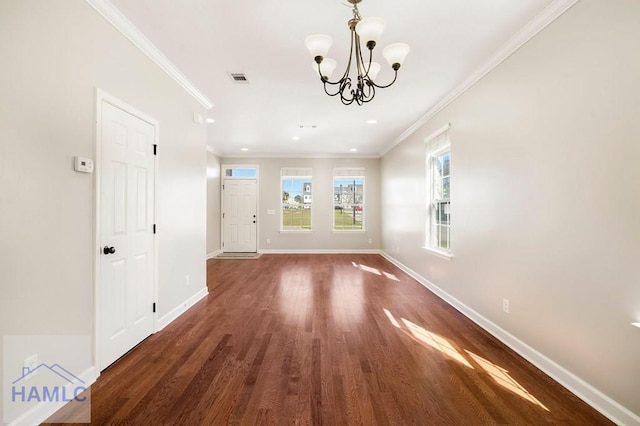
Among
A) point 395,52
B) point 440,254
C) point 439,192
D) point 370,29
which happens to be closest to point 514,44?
point 395,52

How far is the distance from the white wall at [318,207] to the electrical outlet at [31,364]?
6.17 metres

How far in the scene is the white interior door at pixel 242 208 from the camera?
25.3 ft

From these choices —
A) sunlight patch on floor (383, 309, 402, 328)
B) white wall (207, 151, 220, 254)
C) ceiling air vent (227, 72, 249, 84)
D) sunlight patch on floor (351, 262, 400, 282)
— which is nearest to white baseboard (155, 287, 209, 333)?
sunlight patch on floor (383, 309, 402, 328)

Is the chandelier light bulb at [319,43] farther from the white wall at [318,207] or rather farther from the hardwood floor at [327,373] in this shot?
the white wall at [318,207]

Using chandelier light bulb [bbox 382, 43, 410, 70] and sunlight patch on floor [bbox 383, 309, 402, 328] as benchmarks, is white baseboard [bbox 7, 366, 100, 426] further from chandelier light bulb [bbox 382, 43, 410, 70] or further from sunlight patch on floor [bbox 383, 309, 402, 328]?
chandelier light bulb [bbox 382, 43, 410, 70]

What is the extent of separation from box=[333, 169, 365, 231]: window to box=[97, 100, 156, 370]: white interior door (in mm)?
5561

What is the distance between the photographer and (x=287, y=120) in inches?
185

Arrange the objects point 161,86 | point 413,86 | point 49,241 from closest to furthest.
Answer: point 49,241, point 161,86, point 413,86

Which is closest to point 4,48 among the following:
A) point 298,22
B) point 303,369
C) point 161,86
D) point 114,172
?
point 114,172

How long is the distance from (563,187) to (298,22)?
2.39 m

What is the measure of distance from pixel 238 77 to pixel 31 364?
299 centimetres

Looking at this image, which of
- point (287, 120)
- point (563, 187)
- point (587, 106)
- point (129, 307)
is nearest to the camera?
point (587, 106)

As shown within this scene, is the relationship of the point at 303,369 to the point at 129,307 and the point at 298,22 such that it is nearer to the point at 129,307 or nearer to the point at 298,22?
the point at 129,307

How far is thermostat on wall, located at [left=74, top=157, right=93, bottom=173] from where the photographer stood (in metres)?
1.83
